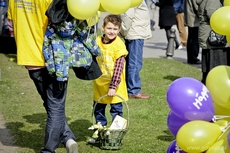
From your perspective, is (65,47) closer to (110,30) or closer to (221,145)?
(110,30)

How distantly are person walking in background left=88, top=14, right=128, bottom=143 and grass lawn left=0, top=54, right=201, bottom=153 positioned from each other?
17.7 inches

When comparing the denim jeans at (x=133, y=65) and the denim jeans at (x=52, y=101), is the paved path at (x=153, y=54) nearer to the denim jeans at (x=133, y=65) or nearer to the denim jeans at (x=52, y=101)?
the denim jeans at (x=52, y=101)

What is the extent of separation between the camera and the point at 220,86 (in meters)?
4.39

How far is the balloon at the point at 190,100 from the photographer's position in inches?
170

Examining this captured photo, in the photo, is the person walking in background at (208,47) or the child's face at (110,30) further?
the person walking in background at (208,47)

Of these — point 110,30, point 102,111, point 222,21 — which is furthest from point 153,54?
point 222,21

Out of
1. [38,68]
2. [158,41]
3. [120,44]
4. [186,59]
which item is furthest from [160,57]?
[38,68]

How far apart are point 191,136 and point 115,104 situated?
2284mm

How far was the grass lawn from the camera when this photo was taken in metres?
6.59

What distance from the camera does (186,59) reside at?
1310cm

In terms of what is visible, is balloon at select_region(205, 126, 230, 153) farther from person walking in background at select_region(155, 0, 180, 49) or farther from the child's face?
person walking in background at select_region(155, 0, 180, 49)

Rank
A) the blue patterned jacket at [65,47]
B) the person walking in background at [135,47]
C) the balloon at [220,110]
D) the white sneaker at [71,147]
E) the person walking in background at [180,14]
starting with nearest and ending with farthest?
1. the balloon at [220,110]
2. the blue patterned jacket at [65,47]
3. the white sneaker at [71,147]
4. the person walking in background at [135,47]
5. the person walking in background at [180,14]

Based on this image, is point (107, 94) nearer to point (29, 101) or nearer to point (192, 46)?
point (29, 101)

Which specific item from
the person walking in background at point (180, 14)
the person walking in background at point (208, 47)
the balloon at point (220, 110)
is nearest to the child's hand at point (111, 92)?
the balloon at point (220, 110)
